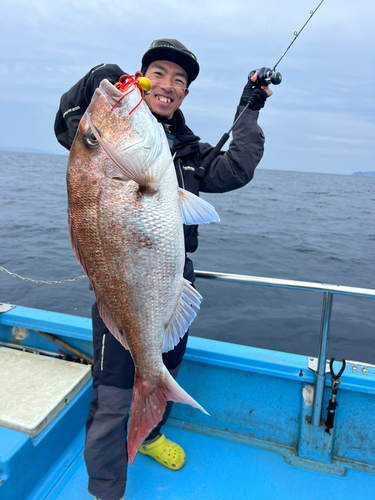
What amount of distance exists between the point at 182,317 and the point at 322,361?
1.15m

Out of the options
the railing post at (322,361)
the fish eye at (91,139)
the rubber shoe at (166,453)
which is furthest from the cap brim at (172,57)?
the rubber shoe at (166,453)

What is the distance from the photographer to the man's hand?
2.19m

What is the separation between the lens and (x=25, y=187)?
78.6ft

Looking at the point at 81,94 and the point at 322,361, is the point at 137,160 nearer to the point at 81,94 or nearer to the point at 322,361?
the point at 81,94

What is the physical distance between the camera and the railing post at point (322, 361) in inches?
87.6

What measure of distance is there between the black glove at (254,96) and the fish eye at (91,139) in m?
1.15

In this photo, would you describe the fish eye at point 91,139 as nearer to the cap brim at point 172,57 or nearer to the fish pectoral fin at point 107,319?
the fish pectoral fin at point 107,319

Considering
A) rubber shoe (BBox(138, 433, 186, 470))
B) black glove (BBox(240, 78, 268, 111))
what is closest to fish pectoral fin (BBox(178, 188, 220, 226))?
black glove (BBox(240, 78, 268, 111))

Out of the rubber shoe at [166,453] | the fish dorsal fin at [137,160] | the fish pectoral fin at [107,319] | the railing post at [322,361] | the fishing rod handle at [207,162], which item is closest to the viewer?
the fish dorsal fin at [137,160]

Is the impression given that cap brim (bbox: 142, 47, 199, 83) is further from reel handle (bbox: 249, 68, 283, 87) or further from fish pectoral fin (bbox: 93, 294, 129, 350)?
fish pectoral fin (bbox: 93, 294, 129, 350)

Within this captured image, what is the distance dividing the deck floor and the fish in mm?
865

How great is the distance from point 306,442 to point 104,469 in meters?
1.40

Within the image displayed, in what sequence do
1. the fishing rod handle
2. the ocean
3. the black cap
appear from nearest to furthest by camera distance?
1. the black cap
2. the fishing rod handle
3. the ocean

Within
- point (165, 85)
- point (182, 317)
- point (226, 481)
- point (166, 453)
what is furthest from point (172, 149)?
point (226, 481)
